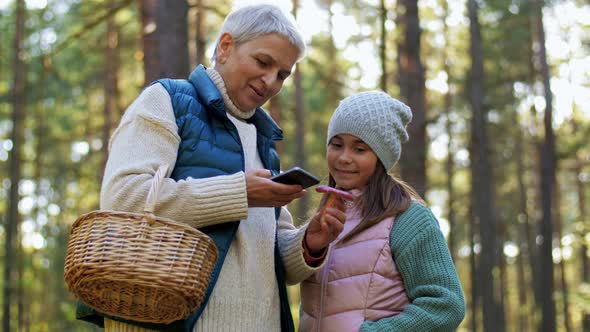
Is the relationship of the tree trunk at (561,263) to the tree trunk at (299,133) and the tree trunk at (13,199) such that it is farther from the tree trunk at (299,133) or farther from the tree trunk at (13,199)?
the tree trunk at (13,199)

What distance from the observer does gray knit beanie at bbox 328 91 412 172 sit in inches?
134

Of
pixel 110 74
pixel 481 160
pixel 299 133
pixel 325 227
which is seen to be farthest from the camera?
pixel 110 74

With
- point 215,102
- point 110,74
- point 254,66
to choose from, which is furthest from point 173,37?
point 110,74

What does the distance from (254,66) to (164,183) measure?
0.68 m

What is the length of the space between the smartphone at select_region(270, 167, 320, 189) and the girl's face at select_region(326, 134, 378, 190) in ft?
2.54

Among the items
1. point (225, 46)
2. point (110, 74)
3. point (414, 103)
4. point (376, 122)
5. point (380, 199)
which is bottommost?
point (380, 199)

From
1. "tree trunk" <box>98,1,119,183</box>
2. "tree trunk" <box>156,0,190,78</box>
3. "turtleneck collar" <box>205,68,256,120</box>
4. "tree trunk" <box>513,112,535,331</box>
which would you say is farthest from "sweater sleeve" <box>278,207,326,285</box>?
"tree trunk" <box>513,112,535,331</box>

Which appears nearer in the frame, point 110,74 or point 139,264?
point 139,264

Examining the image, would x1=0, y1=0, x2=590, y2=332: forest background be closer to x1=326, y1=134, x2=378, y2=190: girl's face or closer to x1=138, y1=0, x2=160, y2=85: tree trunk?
x1=138, y1=0, x2=160, y2=85: tree trunk

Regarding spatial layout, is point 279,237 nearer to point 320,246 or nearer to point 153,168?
point 320,246

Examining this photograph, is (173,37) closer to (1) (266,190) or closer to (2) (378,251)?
(2) (378,251)

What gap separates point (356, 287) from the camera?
3.15 meters

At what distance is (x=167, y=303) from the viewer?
8.00ft

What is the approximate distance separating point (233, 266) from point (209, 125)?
1.83 feet
